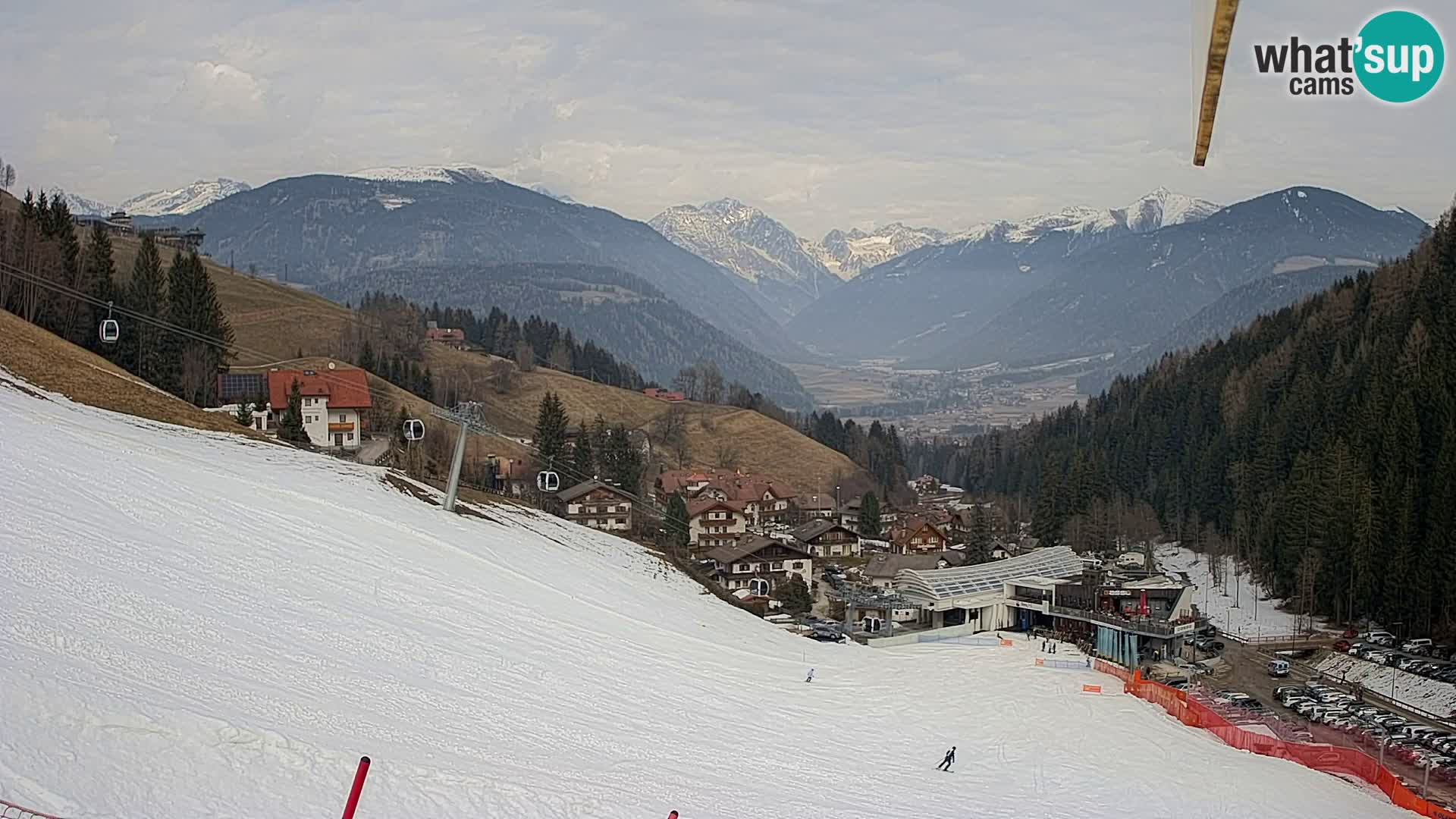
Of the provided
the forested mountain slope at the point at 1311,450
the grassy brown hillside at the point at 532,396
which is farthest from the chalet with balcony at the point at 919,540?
the grassy brown hillside at the point at 532,396

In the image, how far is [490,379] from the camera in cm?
11588

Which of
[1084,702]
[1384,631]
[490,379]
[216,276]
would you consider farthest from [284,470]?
[216,276]

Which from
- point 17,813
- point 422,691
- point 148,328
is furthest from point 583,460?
point 17,813

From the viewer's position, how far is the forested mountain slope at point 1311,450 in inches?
1957

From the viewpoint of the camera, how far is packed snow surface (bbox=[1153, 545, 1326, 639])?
52.8 metres

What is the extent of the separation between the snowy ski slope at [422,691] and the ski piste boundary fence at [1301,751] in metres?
0.87

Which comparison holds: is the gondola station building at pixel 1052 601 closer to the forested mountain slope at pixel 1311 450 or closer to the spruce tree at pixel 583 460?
the forested mountain slope at pixel 1311 450

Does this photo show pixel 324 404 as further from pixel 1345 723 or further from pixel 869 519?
pixel 1345 723

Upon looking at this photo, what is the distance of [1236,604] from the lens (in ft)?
196

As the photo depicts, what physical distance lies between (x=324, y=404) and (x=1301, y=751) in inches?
1976

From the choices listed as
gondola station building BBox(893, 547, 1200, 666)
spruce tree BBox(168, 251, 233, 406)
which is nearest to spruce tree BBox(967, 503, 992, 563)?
gondola station building BBox(893, 547, 1200, 666)

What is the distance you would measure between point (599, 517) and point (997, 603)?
25.2m

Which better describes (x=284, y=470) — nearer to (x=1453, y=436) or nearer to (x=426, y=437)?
(x=426, y=437)

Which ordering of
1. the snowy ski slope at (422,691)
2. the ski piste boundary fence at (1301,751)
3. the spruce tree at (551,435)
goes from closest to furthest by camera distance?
the snowy ski slope at (422,691) < the ski piste boundary fence at (1301,751) < the spruce tree at (551,435)
